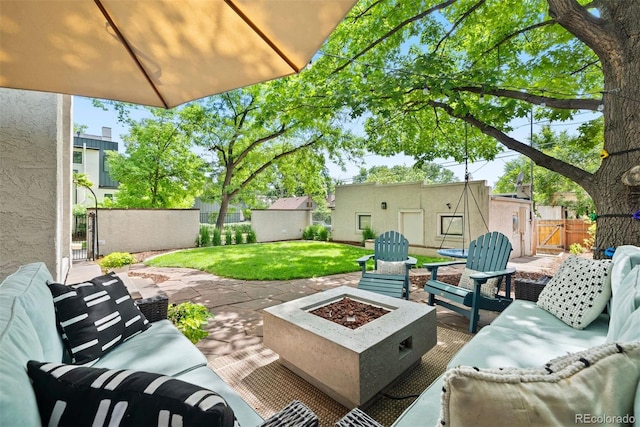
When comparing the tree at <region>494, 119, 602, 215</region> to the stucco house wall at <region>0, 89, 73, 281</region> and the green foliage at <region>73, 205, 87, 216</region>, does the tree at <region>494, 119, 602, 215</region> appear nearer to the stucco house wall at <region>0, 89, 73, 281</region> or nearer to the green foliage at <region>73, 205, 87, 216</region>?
the stucco house wall at <region>0, 89, 73, 281</region>

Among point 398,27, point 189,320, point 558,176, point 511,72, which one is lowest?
point 189,320

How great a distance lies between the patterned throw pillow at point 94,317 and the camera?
5.19 feet

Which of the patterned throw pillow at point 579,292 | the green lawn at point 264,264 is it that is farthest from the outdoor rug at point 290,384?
the green lawn at point 264,264

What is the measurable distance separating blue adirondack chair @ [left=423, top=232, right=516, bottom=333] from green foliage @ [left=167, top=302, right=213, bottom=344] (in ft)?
8.87

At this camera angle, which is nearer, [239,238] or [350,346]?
[350,346]

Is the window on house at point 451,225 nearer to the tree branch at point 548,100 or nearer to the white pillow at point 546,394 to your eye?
the tree branch at point 548,100

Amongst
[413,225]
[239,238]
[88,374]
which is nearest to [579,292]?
[88,374]

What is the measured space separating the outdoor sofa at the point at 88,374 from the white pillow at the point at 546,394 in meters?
0.58

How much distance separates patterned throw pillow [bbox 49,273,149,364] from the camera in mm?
1582

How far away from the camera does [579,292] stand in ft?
7.32

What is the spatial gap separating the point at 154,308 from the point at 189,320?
293mm

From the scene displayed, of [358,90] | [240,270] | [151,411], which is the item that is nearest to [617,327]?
[151,411]

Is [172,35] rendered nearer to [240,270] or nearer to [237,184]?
[240,270]

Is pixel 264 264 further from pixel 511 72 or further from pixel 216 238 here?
pixel 511 72
